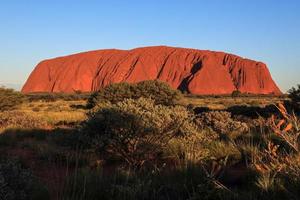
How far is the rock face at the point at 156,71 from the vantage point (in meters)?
119

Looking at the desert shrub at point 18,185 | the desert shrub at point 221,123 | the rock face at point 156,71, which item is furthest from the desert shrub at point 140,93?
the rock face at point 156,71

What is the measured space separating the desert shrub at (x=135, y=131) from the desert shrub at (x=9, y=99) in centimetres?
1832

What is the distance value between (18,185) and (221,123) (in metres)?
8.01

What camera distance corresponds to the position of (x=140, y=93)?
1048 inches

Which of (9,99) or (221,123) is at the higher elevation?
(221,123)

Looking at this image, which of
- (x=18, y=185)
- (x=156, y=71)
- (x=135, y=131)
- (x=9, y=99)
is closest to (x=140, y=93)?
(x=9, y=99)

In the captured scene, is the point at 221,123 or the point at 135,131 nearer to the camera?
the point at 135,131

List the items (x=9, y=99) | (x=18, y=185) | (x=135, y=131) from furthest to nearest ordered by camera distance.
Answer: (x=9, y=99) < (x=135, y=131) < (x=18, y=185)

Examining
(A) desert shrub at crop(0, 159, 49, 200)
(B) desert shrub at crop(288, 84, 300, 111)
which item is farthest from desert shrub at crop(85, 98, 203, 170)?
(B) desert shrub at crop(288, 84, 300, 111)

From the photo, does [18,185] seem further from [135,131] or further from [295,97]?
[295,97]

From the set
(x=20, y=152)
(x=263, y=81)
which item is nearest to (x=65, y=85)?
(x=263, y=81)

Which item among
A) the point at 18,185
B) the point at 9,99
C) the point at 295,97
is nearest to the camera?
the point at 18,185

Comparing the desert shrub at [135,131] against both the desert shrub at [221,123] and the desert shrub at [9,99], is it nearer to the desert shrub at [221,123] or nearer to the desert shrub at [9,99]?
the desert shrub at [221,123]

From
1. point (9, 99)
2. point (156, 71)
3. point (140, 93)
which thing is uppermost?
point (156, 71)
